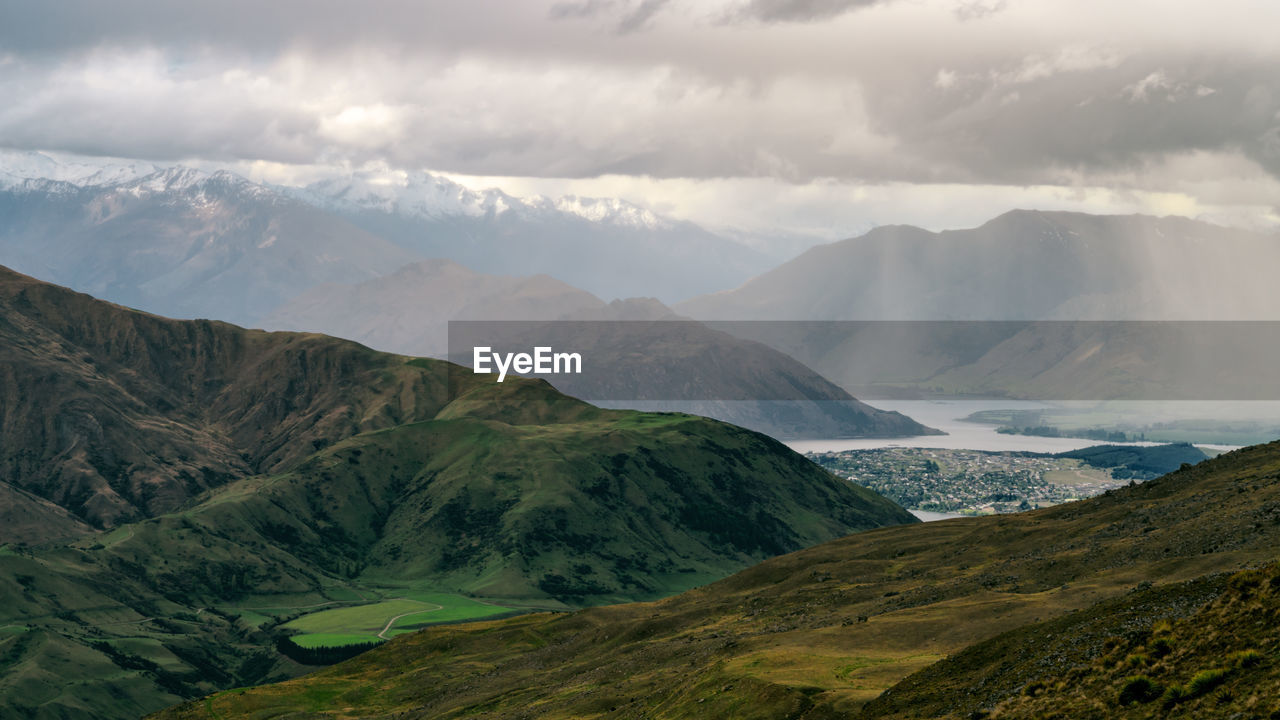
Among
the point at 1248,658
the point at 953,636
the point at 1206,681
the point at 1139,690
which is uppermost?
the point at 1248,658

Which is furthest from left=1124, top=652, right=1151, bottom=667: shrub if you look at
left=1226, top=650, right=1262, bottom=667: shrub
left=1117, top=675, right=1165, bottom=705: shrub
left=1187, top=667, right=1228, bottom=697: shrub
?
left=1226, top=650, right=1262, bottom=667: shrub

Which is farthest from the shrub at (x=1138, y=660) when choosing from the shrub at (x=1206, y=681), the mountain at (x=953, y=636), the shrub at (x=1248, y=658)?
the shrub at (x=1248, y=658)

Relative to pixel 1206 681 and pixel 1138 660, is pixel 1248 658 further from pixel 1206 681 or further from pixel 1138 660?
pixel 1138 660

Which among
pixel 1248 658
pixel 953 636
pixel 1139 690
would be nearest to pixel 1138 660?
pixel 1139 690

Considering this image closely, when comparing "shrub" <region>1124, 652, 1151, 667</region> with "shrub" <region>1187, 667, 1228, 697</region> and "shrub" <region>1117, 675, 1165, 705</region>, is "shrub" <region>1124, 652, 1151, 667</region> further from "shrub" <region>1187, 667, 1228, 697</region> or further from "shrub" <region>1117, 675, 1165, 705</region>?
"shrub" <region>1187, 667, 1228, 697</region>

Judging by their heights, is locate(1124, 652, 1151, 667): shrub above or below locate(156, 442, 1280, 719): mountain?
above

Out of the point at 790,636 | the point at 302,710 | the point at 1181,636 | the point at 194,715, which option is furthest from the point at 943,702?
the point at 194,715

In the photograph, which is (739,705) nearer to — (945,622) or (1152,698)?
(945,622)
